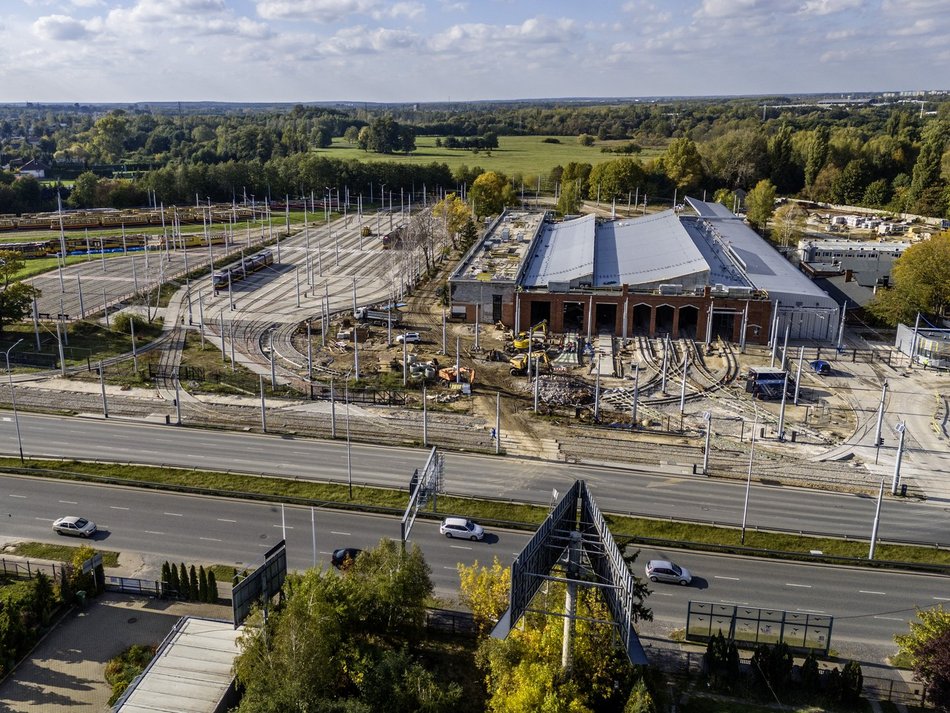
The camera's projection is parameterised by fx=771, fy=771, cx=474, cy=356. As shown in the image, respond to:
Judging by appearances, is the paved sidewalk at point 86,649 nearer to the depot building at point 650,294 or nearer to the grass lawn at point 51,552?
the grass lawn at point 51,552

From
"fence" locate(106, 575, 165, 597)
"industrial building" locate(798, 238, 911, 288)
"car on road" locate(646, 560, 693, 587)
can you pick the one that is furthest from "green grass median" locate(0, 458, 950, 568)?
"industrial building" locate(798, 238, 911, 288)

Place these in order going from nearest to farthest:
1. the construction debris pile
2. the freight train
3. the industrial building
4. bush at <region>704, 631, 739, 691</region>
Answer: bush at <region>704, 631, 739, 691</region> → the construction debris pile → the industrial building → the freight train

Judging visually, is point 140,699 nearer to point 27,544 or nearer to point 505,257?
point 27,544

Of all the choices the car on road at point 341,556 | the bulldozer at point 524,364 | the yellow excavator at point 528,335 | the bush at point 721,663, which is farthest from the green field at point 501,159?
the bush at point 721,663

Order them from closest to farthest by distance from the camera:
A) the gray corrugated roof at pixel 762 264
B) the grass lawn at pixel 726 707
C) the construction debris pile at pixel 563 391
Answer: the grass lawn at pixel 726 707
the construction debris pile at pixel 563 391
the gray corrugated roof at pixel 762 264

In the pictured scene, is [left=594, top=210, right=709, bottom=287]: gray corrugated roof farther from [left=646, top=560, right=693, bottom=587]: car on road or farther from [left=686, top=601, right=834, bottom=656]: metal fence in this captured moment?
[left=686, top=601, right=834, bottom=656]: metal fence

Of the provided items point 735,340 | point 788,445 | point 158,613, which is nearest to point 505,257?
point 735,340

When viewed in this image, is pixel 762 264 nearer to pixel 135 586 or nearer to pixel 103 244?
pixel 135 586
